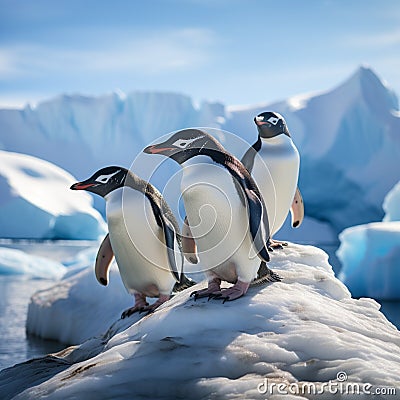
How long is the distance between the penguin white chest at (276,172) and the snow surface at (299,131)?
18.9m

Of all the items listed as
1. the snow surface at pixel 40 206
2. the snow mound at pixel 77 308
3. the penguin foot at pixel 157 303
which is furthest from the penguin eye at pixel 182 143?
the snow surface at pixel 40 206

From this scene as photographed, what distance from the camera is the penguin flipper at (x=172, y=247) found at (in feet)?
11.0

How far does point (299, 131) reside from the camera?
23.7m

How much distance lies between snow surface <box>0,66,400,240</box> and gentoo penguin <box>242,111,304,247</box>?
18881 millimetres

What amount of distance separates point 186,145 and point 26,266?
10.4 m

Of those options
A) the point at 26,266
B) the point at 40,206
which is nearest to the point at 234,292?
the point at 26,266

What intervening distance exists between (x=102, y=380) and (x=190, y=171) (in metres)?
0.90

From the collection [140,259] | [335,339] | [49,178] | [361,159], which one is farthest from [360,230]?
[49,178]

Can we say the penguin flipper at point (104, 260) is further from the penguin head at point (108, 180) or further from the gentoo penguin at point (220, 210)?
the gentoo penguin at point (220, 210)

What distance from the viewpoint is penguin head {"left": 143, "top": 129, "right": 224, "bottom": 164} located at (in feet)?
9.23

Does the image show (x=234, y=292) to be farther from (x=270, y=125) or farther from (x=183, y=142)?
(x=270, y=125)

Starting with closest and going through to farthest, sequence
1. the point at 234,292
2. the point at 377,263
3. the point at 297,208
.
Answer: the point at 234,292, the point at 297,208, the point at 377,263

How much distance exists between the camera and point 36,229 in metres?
21.6

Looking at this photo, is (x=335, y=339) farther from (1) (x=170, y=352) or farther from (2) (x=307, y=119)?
(2) (x=307, y=119)
